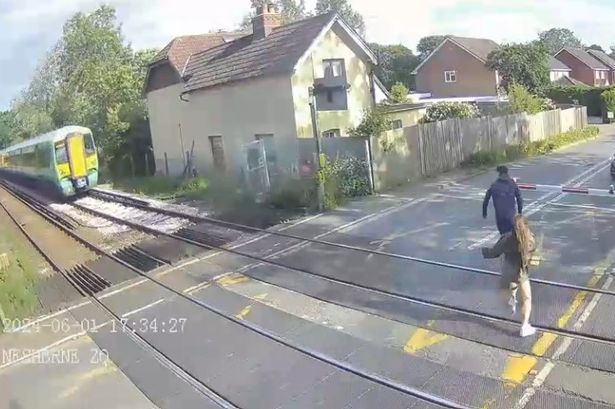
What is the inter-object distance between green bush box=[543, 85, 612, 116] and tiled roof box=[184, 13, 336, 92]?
2924cm

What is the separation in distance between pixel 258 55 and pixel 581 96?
109 feet

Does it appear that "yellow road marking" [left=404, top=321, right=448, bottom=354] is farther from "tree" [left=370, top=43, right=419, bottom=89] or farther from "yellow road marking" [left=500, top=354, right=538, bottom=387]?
"tree" [left=370, top=43, right=419, bottom=89]

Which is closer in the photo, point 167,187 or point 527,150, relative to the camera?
point 527,150

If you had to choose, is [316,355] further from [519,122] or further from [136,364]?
[519,122]

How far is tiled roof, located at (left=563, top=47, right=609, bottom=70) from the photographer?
67.4 metres

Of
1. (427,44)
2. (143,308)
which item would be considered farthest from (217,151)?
(427,44)

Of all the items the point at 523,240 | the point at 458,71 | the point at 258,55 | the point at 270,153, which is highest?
the point at 458,71

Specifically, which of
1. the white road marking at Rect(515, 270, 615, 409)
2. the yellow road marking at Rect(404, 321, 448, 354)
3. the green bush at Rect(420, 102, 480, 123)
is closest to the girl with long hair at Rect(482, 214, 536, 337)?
the white road marking at Rect(515, 270, 615, 409)

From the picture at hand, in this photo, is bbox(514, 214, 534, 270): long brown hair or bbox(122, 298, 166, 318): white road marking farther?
bbox(122, 298, 166, 318): white road marking

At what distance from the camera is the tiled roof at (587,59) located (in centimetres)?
6743

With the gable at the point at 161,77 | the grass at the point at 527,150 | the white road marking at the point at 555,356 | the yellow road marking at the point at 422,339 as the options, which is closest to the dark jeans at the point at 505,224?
the white road marking at the point at 555,356

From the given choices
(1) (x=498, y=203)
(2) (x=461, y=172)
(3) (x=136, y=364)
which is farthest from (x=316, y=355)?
(2) (x=461, y=172)

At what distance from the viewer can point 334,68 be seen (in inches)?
880

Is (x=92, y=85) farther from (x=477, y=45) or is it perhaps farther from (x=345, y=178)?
(x=477, y=45)
